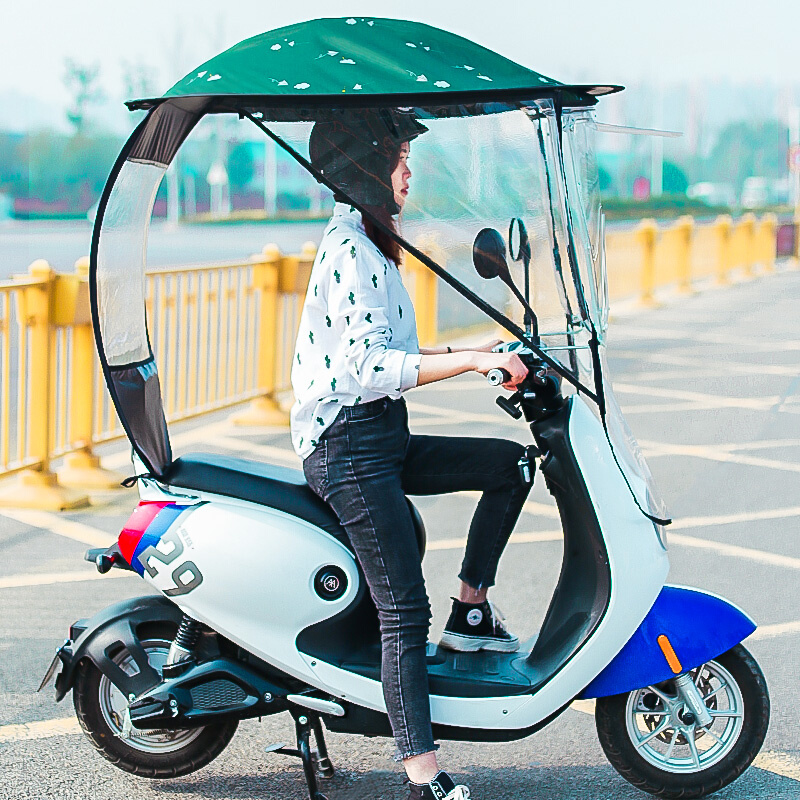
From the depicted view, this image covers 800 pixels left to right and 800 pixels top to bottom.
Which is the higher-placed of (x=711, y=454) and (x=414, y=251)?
(x=414, y=251)

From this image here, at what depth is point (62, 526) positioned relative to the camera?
573cm

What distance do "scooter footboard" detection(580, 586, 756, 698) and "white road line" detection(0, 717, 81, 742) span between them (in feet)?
5.20

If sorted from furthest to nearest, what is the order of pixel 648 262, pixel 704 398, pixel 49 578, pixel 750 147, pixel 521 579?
pixel 750 147 < pixel 648 262 < pixel 704 398 < pixel 521 579 < pixel 49 578

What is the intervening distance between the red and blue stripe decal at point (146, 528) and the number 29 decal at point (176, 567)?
0.05 feet

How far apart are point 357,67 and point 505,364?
743 mm

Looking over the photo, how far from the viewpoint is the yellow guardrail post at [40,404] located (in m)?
6.02

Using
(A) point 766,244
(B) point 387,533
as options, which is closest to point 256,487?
(B) point 387,533

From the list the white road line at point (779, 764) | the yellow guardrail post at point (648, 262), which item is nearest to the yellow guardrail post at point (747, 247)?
the yellow guardrail post at point (648, 262)

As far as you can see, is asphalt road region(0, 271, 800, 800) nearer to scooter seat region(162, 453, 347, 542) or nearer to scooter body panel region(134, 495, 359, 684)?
scooter body panel region(134, 495, 359, 684)

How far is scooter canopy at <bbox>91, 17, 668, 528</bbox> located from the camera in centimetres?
256

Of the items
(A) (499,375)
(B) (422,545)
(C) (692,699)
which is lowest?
(C) (692,699)

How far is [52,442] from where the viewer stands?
6184 mm

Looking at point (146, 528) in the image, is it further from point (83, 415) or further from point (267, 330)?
point (267, 330)

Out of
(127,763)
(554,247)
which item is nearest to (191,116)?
(554,247)
